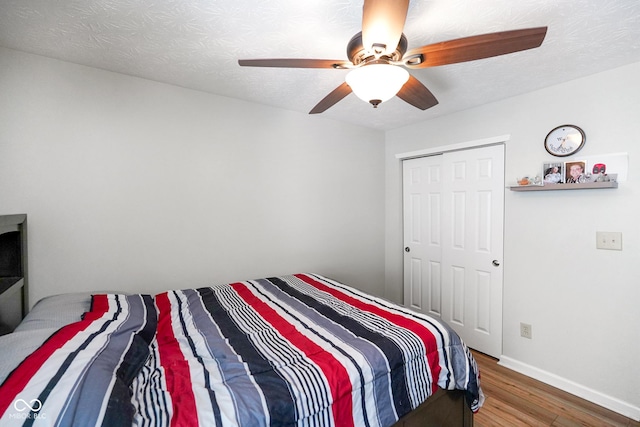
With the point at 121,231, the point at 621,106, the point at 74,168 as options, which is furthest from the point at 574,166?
the point at 74,168

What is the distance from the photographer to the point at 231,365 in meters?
1.17

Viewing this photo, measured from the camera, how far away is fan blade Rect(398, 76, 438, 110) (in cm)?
157

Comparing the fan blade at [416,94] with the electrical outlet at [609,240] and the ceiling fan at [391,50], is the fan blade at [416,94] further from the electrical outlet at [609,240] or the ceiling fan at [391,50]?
the electrical outlet at [609,240]

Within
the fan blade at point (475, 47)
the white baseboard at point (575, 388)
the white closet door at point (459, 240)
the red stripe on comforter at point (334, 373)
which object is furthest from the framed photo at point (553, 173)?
the red stripe on comforter at point (334, 373)

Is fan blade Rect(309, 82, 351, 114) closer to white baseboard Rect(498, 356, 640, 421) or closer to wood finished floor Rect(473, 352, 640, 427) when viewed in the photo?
wood finished floor Rect(473, 352, 640, 427)

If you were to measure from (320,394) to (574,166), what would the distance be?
7.99 feet

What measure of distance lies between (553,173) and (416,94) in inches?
56.0

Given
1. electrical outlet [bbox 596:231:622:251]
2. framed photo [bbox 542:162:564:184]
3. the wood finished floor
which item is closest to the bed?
the wood finished floor

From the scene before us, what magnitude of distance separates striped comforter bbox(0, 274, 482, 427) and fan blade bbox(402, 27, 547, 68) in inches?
53.1

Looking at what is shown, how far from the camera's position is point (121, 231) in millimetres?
2094

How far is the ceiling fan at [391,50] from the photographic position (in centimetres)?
105

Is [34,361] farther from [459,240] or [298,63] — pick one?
[459,240]

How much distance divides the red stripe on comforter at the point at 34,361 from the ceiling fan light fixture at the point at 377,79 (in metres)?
1.54

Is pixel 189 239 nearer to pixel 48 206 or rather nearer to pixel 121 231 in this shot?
pixel 121 231
